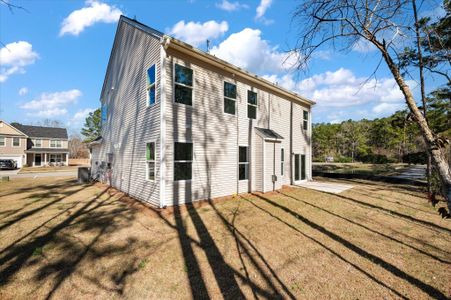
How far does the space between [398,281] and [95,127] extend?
163ft

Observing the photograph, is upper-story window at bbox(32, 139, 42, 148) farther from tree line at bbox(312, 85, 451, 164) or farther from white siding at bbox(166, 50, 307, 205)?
tree line at bbox(312, 85, 451, 164)

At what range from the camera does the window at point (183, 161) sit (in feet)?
27.3

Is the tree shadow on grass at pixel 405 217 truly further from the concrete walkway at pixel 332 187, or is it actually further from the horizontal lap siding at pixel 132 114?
the horizontal lap siding at pixel 132 114

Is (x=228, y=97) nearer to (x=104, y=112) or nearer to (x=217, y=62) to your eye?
(x=217, y=62)

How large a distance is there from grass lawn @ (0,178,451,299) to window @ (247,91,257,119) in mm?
5208

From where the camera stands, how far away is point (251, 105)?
37.8ft

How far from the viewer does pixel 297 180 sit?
48.9 feet

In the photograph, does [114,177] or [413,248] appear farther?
[114,177]

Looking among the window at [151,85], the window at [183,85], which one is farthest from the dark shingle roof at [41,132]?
the window at [183,85]

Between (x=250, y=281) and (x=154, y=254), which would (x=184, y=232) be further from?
(x=250, y=281)

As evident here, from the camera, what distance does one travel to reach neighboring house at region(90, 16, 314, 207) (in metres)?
8.16

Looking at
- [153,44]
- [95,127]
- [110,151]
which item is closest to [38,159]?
[95,127]

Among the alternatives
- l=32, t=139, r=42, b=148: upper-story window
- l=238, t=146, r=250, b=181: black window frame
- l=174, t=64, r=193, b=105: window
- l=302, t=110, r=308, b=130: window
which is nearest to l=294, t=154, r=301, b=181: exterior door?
l=302, t=110, r=308, b=130: window

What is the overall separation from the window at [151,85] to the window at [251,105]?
4804 millimetres
